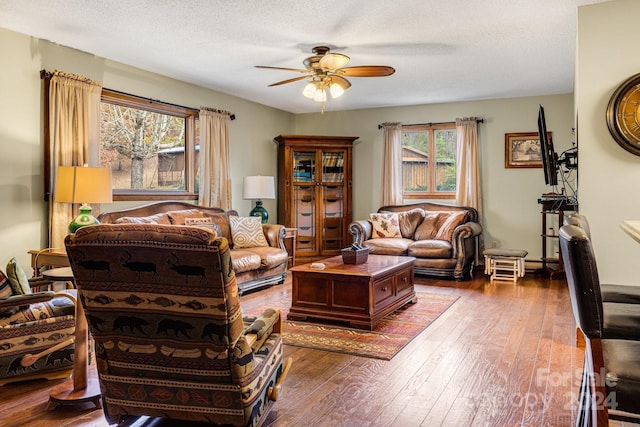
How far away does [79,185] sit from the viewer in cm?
388

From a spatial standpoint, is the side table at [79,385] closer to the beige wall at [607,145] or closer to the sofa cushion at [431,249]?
the beige wall at [607,145]

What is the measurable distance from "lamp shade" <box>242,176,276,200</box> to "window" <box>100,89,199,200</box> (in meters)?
0.80

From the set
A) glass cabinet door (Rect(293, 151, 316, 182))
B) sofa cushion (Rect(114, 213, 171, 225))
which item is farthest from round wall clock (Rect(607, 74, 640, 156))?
glass cabinet door (Rect(293, 151, 316, 182))

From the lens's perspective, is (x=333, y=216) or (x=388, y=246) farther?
(x=333, y=216)

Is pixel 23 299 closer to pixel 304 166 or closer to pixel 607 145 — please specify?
pixel 607 145

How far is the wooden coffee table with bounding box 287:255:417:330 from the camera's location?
157 inches

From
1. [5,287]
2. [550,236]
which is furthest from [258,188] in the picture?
[5,287]

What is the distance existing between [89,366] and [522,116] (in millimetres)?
6548

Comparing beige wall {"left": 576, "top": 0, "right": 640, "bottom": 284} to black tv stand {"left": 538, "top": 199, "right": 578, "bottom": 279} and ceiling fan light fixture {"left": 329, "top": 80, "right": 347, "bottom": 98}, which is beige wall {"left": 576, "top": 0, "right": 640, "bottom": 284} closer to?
ceiling fan light fixture {"left": 329, "top": 80, "right": 347, "bottom": 98}

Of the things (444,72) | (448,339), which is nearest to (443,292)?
(448,339)

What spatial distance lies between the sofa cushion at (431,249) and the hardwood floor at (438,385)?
2170mm

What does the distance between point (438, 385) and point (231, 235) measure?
12.4 feet

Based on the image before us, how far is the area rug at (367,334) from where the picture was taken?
3.46 meters

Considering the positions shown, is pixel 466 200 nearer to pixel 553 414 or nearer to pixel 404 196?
pixel 404 196
